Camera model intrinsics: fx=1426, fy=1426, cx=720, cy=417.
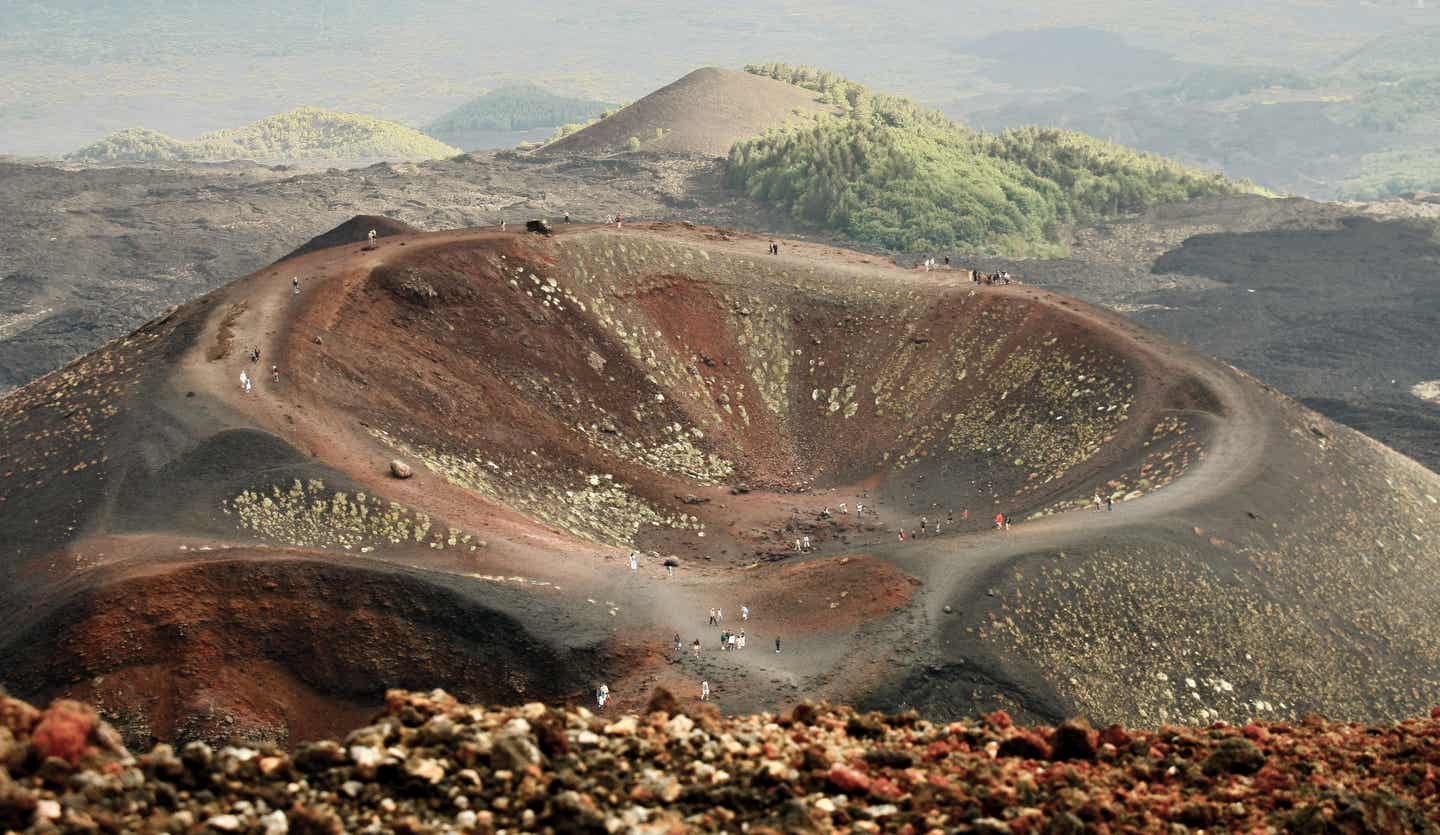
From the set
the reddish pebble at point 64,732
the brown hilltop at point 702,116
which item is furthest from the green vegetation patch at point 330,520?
the brown hilltop at point 702,116

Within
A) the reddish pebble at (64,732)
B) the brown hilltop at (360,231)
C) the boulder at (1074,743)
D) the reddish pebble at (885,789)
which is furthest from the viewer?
the brown hilltop at (360,231)

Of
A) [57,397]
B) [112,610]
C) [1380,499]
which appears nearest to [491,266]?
[57,397]

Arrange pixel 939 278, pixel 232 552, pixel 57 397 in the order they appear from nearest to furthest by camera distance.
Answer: pixel 232 552 → pixel 57 397 → pixel 939 278

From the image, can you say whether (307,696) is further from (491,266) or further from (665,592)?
(491,266)

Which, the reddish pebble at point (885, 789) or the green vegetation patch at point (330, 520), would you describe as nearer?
the reddish pebble at point (885, 789)

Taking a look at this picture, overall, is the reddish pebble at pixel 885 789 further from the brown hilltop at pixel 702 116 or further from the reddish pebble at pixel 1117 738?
the brown hilltop at pixel 702 116

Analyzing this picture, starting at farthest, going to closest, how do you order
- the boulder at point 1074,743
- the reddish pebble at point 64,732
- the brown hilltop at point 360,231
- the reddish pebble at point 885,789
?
the brown hilltop at point 360,231, the boulder at point 1074,743, the reddish pebble at point 885,789, the reddish pebble at point 64,732
